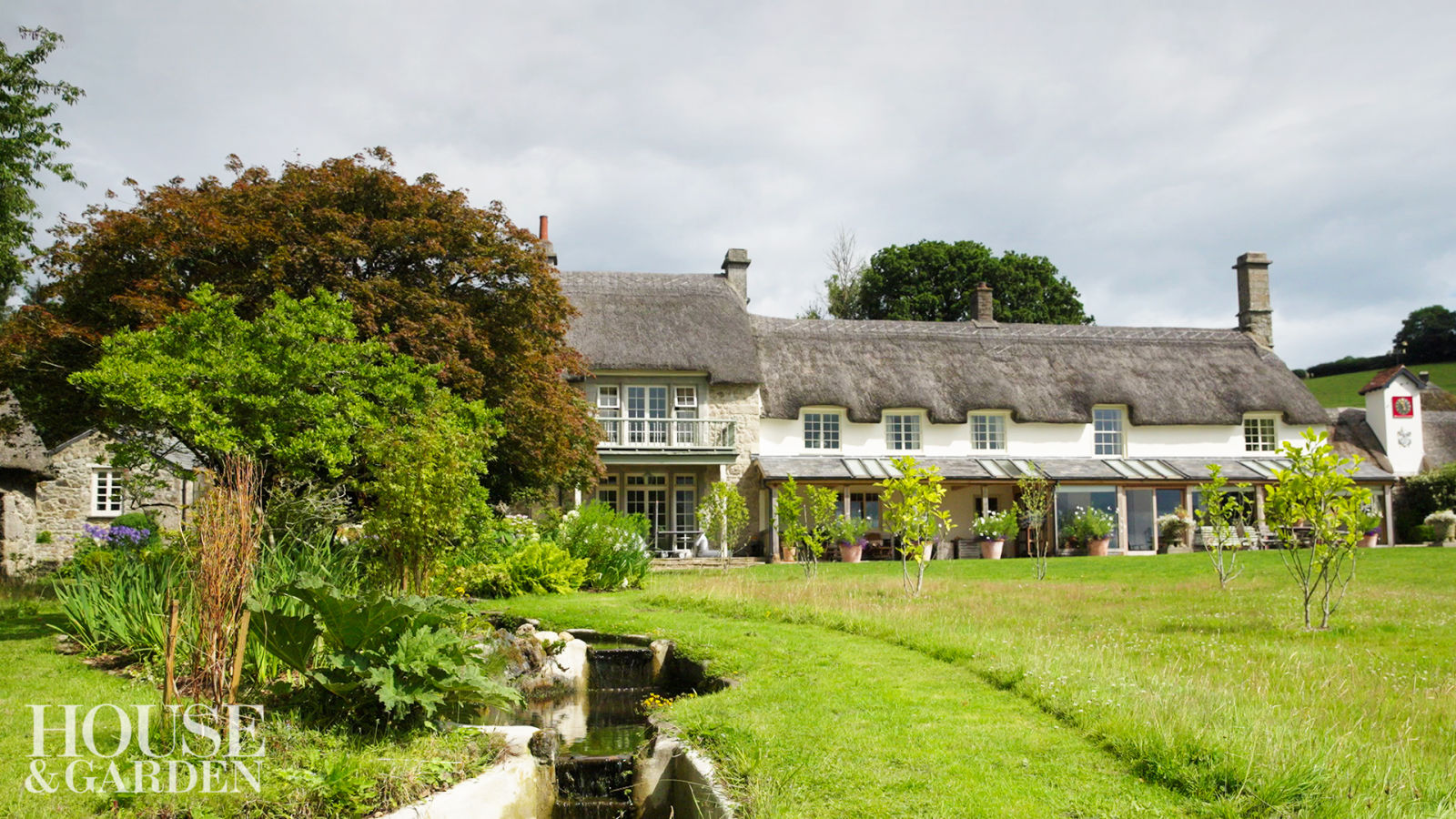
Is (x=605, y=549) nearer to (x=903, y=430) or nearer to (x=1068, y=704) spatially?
(x=1068, y=704)

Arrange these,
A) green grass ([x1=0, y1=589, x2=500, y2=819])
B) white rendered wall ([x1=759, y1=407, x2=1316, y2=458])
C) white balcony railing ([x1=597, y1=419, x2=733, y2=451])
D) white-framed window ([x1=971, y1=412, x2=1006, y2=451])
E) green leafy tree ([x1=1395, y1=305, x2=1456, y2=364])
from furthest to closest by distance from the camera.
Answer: green leafy tree ([x1=1395, y1=305, x2=1456, y2=364]) < white-framed window ([x1=971, y1=412, x2=1006, y2=451]) < white rendered wall ([x1=759, y1=407, x2=1316, y2=458]) < white balcony railing ([x1=597, y1=419, x2=733, y2=451]) < green grass ([x1=0, y1=589, x2=500, y2=819])

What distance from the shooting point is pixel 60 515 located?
23.1 metres

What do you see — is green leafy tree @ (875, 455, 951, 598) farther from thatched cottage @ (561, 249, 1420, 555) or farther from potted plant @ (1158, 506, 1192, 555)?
potted plant @ (1158, 506, 1192, 555)

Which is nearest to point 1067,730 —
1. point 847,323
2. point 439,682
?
point 439,682

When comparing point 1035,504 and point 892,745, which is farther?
point 1035,504

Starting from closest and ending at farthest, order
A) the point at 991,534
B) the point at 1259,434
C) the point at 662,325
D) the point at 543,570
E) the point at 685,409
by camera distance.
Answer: the point at 543,570 < the point at 991,534 < the point at 685,409 < the point at 662,325 < the point at 1259,434

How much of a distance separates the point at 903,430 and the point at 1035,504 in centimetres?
745

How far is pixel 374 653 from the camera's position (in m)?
5.41

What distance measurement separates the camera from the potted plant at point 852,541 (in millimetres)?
22453

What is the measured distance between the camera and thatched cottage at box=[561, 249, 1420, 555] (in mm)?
25031

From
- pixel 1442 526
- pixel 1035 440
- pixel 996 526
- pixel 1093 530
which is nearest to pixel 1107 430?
pixel 1035 440

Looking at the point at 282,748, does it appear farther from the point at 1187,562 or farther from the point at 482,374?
the point at 1187,562

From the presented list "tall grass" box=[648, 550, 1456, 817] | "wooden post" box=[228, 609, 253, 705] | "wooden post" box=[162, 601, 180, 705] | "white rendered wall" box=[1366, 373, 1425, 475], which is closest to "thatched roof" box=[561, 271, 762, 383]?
"tall grass" box=[648, 550, 1456, 817]

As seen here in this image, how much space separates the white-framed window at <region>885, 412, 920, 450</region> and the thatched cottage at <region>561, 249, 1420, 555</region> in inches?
2.0
